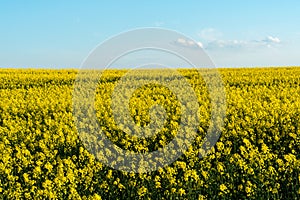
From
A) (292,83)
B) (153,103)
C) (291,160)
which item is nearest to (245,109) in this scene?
(153,103)

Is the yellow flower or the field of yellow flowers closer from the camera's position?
the yellow flower

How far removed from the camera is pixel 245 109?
10742 mm

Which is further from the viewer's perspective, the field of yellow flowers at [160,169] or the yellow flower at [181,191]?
the field of yellow flowers at [160,169]

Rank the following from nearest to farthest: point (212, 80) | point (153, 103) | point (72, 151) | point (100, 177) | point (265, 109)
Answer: point (100, 177) → point (72, 151) → point (265, 109) → point (153, 103) → point (212, 80)

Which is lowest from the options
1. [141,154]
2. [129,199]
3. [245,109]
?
[129,199]

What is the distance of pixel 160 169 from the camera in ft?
23.8

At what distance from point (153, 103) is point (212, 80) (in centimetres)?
850

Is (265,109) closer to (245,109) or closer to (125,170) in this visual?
(245,109)

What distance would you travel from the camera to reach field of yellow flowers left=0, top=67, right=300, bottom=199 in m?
6.59

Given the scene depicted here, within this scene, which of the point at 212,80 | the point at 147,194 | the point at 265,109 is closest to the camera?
the point at 147,194

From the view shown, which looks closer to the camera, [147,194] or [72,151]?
[147,194]

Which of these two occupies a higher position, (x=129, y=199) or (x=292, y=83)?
(x=292, y=83)

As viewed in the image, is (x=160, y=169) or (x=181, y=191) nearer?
(x=181, y=191)

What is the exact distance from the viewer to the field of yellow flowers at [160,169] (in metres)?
6.59
